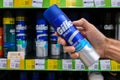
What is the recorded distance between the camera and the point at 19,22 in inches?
64.7

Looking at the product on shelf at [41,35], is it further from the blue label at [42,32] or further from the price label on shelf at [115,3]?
the price label on shelf at [115,3]

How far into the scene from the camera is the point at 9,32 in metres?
1.66

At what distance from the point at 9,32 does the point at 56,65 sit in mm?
370

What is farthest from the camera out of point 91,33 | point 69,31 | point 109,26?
point 109,26

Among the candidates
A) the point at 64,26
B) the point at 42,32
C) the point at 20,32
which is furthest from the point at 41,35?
the point at 64,26

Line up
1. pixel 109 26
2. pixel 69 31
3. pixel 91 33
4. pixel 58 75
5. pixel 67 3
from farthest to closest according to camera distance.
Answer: pixel 58 75, pixel 109 26, pixel 67 3, pixel 91 33, pixel 69 31

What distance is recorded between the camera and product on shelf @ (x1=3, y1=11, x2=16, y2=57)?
5.39 ft

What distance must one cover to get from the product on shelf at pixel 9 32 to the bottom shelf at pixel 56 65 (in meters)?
0.10

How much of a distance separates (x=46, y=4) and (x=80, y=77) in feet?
1.92

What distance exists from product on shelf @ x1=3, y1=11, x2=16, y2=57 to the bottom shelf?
0.10m

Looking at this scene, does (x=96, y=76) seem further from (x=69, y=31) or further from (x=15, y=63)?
(x=69, y=31)

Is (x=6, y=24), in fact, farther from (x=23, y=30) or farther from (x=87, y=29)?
(x=87, y=29)

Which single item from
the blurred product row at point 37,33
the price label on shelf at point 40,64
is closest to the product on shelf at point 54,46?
the blurred product row at point 37,33

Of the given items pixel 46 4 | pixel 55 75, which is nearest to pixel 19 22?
pixel 46 4
